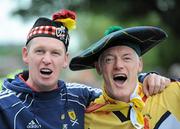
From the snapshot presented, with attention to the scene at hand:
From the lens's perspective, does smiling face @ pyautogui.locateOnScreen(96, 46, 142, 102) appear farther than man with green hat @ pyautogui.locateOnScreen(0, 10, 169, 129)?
Yes

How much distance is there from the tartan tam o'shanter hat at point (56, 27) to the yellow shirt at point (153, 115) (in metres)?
0.72

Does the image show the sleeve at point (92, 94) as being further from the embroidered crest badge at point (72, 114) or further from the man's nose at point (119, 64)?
the man's nose at point (119, 64)

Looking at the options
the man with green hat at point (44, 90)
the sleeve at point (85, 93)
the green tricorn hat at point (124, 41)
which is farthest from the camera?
the sleeve at point (85, 93)

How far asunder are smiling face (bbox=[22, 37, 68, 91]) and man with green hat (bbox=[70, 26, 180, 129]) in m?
0.28

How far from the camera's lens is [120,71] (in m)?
4.75

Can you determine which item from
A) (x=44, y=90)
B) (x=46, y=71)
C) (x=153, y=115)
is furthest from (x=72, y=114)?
(x=153, y=115)

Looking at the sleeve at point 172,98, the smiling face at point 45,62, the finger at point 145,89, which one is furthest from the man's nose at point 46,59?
the sleeve at point 172,98

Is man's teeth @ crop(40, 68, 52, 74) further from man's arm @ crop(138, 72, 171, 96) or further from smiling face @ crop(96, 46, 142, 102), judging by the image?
man's arm @ crop(138, 72, 171, 96)

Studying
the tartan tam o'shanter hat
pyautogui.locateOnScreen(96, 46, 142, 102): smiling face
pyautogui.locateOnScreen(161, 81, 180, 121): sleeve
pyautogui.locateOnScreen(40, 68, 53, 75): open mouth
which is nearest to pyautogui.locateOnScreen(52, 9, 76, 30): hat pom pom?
the tartan tam o'shanter hat

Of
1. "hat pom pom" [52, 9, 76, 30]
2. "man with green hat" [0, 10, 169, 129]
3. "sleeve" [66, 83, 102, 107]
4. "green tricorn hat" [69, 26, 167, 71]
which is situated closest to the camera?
"man with green hat" [0, 10, 169, 129]

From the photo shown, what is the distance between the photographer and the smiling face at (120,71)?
4762 millimetres

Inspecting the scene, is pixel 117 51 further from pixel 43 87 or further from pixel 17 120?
pixel 17 120

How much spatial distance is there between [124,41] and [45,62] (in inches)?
29.0

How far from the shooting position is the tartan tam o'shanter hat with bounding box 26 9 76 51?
4.75 meters
